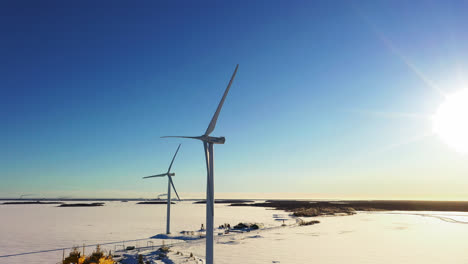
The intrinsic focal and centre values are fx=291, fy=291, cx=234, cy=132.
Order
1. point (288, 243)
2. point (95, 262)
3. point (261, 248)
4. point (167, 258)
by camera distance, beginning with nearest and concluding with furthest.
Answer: point (95, 262) < point (167, 258) < point (261, 248) < point (288, 243)

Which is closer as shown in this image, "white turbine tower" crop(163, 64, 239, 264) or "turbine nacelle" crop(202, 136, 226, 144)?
"white turbine tower" crop(163, 64, 239, 264)

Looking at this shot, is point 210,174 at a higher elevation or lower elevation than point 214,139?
lower

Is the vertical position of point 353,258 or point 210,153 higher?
point 210,153

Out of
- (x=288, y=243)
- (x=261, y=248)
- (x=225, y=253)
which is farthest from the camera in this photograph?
(x=288, y=243)

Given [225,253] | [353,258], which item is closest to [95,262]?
[225,253]

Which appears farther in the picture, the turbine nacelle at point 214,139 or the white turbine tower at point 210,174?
the turbine nacelle at point 214,139

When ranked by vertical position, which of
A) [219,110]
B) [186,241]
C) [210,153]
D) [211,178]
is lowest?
[186,241]

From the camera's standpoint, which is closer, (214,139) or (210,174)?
(210,174)

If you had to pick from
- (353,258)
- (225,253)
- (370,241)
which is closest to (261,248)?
(225,253)

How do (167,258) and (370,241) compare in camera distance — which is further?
(370,241)

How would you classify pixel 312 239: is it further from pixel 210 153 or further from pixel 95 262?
pixel 95 262
